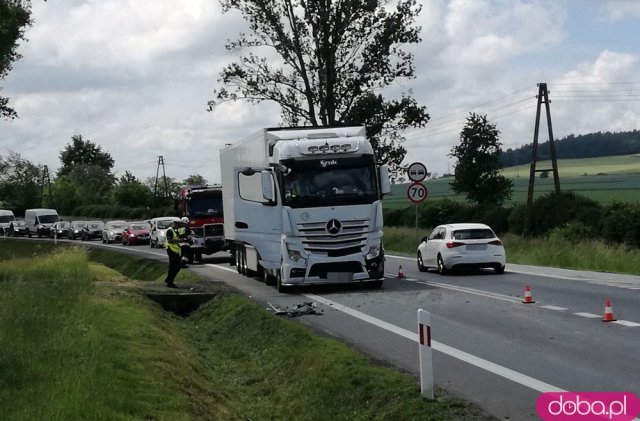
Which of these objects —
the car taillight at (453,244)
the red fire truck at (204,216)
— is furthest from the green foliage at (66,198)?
the car taillight at (453,244)

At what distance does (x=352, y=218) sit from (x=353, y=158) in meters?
1.39

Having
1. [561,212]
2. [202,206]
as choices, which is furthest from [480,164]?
[202,206]

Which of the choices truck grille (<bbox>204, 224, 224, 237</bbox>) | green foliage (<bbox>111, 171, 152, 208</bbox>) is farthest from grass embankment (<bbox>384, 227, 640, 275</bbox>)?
green foliage (<bbox>111, 171, 152, 208</bbox>)

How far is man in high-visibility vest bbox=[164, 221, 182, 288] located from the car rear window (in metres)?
7.64

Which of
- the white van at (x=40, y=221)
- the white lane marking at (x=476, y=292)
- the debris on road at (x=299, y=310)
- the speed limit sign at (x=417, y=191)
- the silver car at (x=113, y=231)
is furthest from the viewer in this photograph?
the white van at (x=40, y=221)

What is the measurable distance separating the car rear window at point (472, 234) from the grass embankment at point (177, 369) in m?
8.62

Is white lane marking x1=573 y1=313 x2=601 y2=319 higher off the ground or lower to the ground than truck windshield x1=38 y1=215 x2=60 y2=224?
lower

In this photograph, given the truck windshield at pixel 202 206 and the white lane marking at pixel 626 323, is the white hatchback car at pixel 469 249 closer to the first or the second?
the white lane marking at pixel 626 323

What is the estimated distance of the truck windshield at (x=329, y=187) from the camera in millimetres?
20969

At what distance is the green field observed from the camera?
8112cm

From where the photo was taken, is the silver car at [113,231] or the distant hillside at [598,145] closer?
the silver car at [113,231]

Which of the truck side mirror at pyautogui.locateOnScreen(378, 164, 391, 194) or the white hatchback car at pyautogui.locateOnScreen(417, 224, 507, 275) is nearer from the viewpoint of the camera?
the truck side mirror at pyautogui.locateOnScreen(378, 164, 391, 194)

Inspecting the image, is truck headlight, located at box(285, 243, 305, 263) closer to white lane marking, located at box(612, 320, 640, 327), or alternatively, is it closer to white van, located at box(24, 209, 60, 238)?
white lane marking, located at box(612, 320, 640, 327)

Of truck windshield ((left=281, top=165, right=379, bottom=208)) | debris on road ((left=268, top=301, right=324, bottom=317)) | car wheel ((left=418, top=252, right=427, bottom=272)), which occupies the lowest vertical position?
car wheel ((left=418, top=252, right=427, bottom=272))
